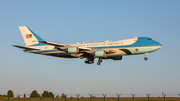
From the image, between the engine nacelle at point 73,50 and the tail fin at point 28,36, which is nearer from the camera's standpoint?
the engine nacelle at point 73,50

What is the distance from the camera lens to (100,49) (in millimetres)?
62438

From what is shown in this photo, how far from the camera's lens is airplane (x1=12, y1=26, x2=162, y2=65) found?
5916 cm

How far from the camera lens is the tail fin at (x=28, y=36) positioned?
7462 cm

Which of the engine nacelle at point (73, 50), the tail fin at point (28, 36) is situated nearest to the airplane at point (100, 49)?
the engine nacelle at point (73, 50)

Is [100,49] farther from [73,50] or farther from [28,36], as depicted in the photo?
[28,36]

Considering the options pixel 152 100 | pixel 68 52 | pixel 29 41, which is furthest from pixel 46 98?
pixel 29 41

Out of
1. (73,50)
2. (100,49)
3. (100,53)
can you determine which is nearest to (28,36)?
(73,50)

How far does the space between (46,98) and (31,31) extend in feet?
107

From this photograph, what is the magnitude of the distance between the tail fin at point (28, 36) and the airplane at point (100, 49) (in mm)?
4867

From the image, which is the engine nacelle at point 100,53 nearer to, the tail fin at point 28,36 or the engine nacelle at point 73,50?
the engine nacelle at point 73,50

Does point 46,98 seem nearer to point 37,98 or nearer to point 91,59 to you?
point 37,98

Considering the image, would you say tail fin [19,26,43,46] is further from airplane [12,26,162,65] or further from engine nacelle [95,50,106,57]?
engine nacelle [95,50,106,57]

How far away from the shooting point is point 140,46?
59156 mm

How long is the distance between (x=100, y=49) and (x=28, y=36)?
25.1m
